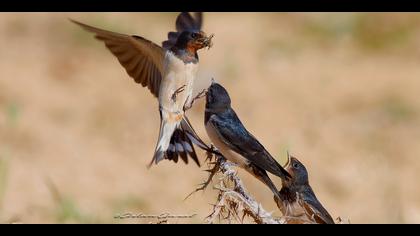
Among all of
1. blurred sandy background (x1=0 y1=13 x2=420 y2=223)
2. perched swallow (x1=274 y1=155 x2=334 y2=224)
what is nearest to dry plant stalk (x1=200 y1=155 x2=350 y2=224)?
perched swallow (x1=274 y1=155 x2=334 y2=224)

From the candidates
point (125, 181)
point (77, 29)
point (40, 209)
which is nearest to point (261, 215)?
point (40, 209)

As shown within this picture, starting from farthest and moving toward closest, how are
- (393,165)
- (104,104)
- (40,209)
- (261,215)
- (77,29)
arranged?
(77,29) → (104,104) → (393,165) → (40,209) → (261,215)

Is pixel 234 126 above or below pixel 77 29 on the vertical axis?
above

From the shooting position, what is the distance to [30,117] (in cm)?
977

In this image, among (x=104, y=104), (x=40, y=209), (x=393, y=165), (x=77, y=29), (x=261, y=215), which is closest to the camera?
(x=261, y=215)

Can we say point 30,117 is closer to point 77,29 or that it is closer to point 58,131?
point 58,131

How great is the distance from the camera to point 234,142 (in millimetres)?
5188

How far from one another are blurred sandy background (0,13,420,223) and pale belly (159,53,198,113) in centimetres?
172

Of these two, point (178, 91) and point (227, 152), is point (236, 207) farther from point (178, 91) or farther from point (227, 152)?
point (178, 91)

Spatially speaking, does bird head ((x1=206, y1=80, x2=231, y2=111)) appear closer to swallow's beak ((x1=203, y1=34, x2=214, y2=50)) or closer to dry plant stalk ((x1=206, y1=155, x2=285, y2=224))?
swallow's beak ((x1=203, y1=34, x2=214, y2=50))

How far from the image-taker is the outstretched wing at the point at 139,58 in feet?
18.7
